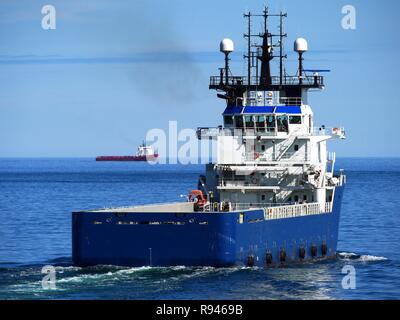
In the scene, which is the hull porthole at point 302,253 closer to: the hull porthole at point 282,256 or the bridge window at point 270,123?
the hull porthole at point 282,256

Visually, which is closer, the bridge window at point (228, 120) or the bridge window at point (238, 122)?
the bridge window at point (238, 122)

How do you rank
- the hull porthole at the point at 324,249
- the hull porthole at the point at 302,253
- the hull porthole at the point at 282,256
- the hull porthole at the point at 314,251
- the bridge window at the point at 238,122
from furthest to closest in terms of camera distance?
the bridge window at the point at 238,122 < the hull porthole at the point at 324,249 < the hull porthole at the point at 314,251 < the hull porthole at the point at 302,253 < the hull porthole at the point at 282,256

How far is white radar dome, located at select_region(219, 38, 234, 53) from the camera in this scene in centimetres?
6475

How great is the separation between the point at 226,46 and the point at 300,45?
455cm

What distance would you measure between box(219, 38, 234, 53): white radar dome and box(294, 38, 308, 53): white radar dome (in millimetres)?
4068

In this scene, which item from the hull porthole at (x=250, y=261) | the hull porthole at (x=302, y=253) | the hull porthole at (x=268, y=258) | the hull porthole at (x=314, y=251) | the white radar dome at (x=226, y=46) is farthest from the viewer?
the white radar dome at (x=226, y=46)

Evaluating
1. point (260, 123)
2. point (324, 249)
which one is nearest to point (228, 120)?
point (260, 123)

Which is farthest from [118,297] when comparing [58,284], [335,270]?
[335,270]

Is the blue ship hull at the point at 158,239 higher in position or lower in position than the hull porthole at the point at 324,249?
higher

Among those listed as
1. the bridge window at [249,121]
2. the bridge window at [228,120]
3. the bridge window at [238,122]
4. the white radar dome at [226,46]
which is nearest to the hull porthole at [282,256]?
the bridge window at [249,121]

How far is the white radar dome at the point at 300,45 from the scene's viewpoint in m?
66.8

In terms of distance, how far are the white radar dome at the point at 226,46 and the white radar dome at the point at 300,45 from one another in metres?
4.07

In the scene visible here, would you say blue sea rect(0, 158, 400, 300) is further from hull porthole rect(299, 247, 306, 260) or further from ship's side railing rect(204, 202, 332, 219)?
ship's side railing rect(204, 202, 332, 219)

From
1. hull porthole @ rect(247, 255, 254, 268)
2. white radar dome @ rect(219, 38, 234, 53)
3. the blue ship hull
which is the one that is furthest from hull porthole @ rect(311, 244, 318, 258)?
white radar dome @ rect(219, 38, 234, 53)
